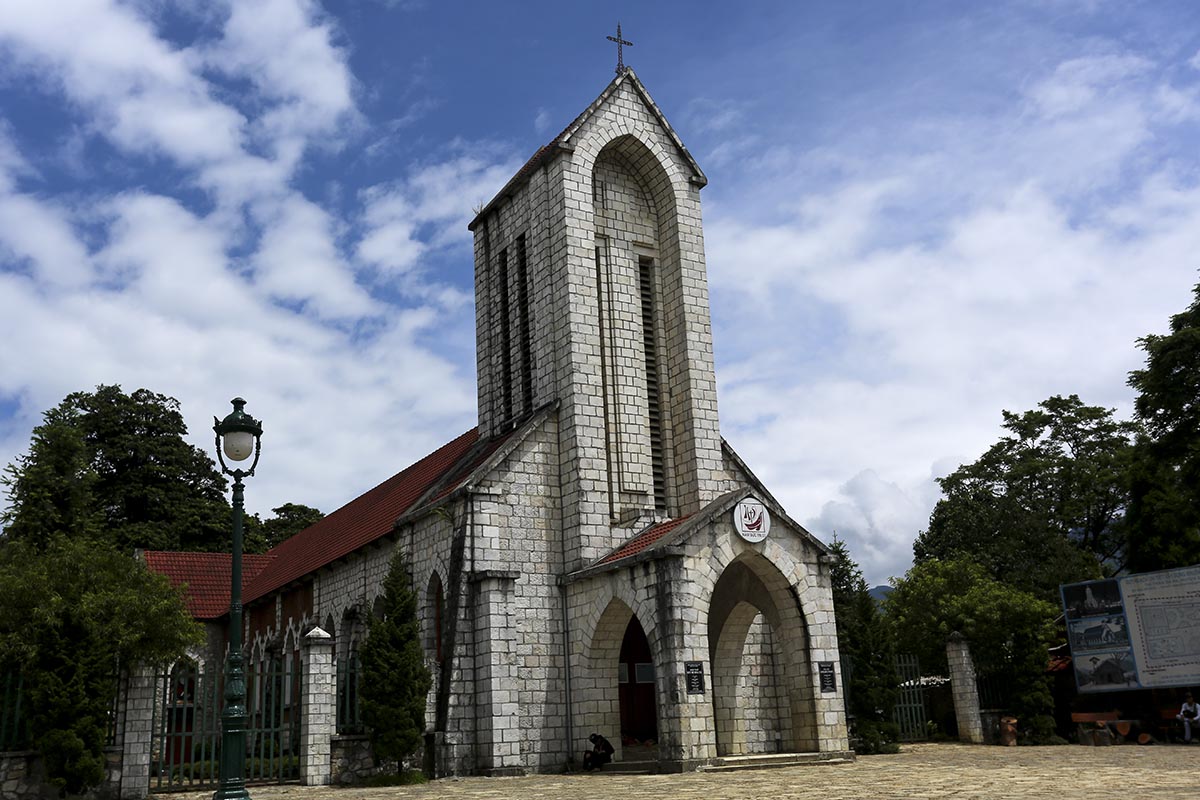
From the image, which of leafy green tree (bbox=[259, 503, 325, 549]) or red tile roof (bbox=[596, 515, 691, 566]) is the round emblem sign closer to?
red tile roof (bbox=[596, 515, 691, 566])

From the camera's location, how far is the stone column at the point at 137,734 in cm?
1691

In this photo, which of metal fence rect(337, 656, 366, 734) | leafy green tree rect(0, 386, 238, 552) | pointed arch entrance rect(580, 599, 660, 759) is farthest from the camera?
leafy green tree rect(0, 386, 238, 552)

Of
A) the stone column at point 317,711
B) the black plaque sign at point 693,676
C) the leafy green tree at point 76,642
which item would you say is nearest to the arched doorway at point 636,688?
the black plaque sign at point 693,676

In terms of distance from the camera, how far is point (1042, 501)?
45812 mm

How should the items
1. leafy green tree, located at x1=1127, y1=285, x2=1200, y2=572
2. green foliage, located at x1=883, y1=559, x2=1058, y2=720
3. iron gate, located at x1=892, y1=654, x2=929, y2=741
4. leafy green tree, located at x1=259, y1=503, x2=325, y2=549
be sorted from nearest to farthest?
green foliage, located at x1=883, y1=559, x2=1058, y2=720
iron gate, located at x1=892, y1=654, x2=929, y2=741
leafy green tree, located at x1=1127, y1=285, x2=1200, y2=572
leafy green tree, located at x1=259, y1=503, x2=325, y2=549

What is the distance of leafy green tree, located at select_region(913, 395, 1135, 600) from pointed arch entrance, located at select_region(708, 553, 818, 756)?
21.1 meters

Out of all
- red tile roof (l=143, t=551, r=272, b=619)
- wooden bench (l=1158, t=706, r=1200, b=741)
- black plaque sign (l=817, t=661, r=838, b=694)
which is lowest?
wooden bench (l=1158, t=706, r=1200, b=741)

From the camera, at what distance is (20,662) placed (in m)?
16.8

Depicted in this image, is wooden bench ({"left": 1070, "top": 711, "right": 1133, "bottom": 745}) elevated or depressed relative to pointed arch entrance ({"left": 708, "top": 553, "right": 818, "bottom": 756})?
depressed

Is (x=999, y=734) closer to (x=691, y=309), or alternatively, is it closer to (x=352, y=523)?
(x=691, y=309)

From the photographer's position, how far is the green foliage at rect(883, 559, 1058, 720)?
2636 cm

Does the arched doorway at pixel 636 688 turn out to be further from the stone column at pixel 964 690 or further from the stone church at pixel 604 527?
the stone column at pixel 964 690

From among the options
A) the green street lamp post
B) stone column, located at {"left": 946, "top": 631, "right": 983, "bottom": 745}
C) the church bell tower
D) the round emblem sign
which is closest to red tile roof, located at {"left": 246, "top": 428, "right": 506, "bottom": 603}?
the church bell tower

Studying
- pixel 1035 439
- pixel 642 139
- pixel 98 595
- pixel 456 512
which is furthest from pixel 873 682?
pixel 1035 439
